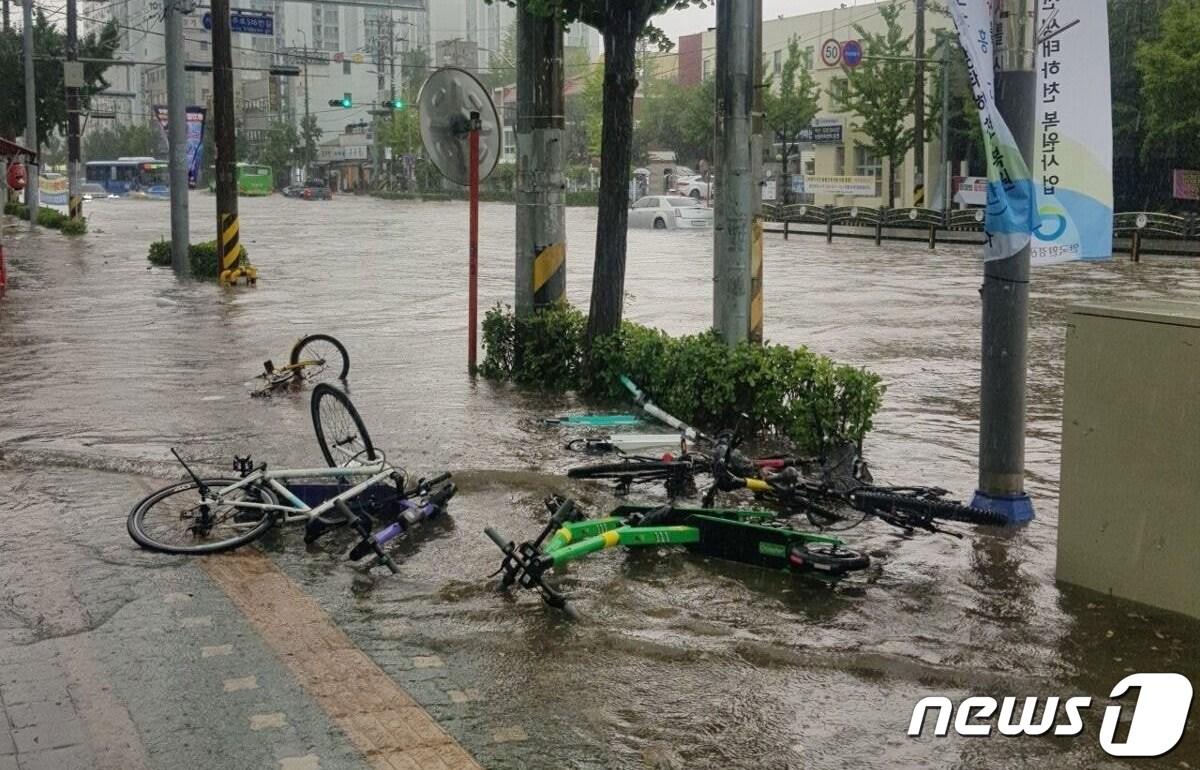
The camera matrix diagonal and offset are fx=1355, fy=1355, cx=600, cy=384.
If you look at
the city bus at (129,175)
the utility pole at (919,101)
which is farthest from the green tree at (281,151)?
the utility pole at (919,101)

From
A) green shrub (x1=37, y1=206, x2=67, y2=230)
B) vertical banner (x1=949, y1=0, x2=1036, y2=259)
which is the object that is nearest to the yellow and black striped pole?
vertical banner (x1=949, y1=0, x2=1036, y2=259)

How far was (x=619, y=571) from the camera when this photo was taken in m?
6.87

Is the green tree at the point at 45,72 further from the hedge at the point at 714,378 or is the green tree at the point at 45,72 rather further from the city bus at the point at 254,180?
the city bus at the point at 254,180

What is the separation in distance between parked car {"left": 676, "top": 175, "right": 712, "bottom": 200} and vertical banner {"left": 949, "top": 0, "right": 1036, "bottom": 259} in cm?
6822

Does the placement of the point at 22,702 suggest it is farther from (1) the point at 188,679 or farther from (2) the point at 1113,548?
(2) the point at 1113,548

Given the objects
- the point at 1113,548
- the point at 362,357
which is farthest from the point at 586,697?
A: the point at 362,357

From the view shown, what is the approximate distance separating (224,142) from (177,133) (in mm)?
1617

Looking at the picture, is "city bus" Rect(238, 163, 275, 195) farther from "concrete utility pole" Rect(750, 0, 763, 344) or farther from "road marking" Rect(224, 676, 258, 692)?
"road marking" Rect(224, 676, 258, 692)

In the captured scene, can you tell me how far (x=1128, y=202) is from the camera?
4862cm

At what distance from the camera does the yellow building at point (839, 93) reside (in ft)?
183

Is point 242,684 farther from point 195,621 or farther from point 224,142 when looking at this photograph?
point 224,142

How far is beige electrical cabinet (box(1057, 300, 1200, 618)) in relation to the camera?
19.7 ft

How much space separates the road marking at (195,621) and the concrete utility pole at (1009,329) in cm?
441

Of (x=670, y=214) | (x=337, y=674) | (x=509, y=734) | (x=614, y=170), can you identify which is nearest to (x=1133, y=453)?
(x=509, y=734)
